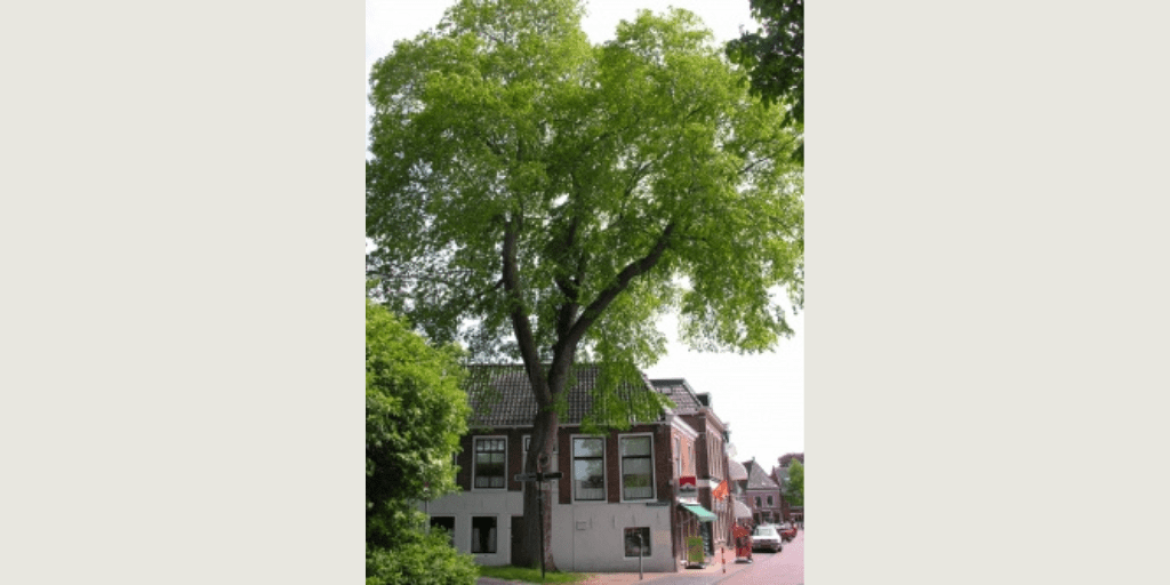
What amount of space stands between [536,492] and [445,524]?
1.54 ft

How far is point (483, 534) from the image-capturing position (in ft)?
11.7

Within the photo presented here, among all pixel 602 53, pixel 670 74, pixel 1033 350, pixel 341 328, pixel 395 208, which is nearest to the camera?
pixel 1033 350

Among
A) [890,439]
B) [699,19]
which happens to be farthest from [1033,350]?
[699,19]

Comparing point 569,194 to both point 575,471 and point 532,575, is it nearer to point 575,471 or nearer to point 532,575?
point 575,471

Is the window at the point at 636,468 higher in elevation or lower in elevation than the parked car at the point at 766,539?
higher

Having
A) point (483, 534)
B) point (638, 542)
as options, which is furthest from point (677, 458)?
point (483, 534)

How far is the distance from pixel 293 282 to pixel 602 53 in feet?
7.85

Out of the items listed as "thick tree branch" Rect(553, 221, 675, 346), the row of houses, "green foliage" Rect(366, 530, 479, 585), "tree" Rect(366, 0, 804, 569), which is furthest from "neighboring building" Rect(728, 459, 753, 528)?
"green foliage" Rect(366, 530, 479, 585)

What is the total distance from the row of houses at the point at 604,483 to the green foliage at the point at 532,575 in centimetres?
4

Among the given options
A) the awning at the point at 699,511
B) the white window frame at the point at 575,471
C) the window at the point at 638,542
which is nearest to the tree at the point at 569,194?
the white window frame at the point at 575,471

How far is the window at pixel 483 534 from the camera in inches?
138

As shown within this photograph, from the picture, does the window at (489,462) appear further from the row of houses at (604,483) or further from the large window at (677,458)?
the large window at (677,458)

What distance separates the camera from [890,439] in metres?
2.61

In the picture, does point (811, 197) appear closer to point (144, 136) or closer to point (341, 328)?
point (341, 328)
